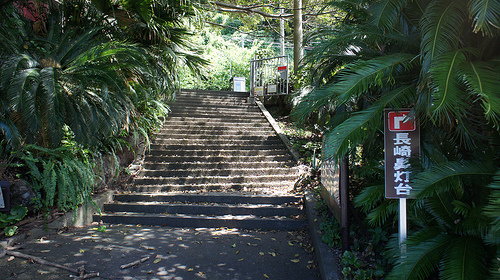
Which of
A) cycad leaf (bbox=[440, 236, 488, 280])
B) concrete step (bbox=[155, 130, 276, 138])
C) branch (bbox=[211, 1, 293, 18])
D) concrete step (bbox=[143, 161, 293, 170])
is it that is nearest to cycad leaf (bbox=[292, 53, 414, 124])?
cycad leaf (bbox=[440, 236, 488, 280])

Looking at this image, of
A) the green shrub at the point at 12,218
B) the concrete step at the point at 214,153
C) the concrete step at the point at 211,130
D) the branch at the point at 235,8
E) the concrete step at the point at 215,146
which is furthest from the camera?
the branch at the point at 235,8

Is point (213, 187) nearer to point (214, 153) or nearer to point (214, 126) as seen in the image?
point (214, 153)

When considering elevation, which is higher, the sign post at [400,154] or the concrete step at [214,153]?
the sign post at [400,154]

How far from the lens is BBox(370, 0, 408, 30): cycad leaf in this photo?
254 centimetres

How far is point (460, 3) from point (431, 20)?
0.29 m

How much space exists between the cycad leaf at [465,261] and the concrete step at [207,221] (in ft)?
9.65

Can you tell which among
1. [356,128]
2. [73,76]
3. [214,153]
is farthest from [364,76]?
[214,153]

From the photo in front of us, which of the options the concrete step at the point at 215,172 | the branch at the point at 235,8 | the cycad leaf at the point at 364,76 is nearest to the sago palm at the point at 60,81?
the concrete step at the point at 215,172

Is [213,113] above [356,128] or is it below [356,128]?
above

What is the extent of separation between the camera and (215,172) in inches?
285

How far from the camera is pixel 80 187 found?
16.1ft

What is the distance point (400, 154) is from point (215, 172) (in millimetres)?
5011

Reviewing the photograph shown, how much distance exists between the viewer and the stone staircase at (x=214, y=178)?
555 centimetres

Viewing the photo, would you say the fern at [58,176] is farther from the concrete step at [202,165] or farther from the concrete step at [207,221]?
the concrete step at [202,165]
